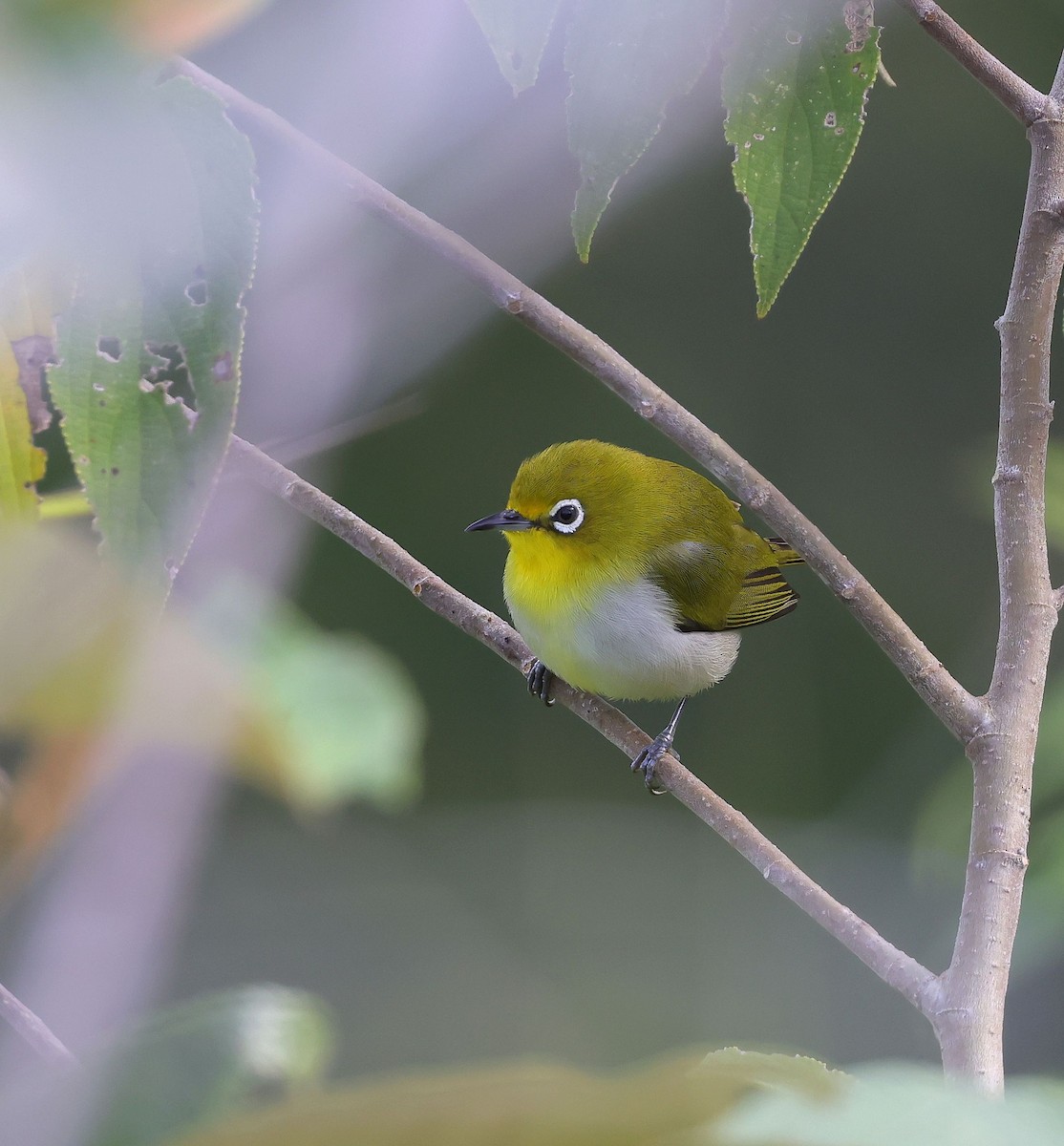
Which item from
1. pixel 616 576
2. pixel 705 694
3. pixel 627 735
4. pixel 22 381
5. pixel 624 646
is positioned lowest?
pixel 22 381

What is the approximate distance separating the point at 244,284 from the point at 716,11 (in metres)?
0.32

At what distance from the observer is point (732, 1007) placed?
2.88 meters

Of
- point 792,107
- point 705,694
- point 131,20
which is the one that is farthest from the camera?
point 705,694

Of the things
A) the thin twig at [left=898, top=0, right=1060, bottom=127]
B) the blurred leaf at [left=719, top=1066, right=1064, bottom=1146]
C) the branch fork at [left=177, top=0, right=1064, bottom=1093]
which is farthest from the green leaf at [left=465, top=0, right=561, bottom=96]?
the blurred leaf at [left=719, top=1066, right=1064, bottom=1146]

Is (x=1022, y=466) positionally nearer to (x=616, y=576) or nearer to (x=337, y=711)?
(x=616, y=576)

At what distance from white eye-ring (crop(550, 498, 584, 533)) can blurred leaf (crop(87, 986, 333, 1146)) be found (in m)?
1.26

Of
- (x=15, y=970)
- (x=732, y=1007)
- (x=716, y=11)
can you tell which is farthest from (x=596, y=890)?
(x=716, y=11)

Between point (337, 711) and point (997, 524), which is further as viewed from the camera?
point (337, 711)

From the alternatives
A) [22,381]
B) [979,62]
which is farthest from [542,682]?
[22,381]

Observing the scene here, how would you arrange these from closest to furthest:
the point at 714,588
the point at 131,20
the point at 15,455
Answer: the point at 131,20
the point at 15,455
the point at 714,588

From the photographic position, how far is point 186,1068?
27 cm

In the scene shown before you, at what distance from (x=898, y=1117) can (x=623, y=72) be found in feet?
1.68

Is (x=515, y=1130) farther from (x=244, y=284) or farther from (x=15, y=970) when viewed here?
(x=15, y=970)

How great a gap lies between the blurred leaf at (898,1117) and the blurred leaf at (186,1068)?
4.4 inches
